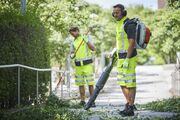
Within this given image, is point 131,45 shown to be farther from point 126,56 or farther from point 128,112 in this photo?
point 128,112

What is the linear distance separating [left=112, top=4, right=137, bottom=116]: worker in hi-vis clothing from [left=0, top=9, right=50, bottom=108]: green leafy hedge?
→ 1873 millimetres

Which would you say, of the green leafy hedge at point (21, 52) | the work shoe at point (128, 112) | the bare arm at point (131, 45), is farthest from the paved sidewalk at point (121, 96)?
the green leafy hedge at point (21, 52)

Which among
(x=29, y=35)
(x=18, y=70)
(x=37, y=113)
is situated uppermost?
(x=29, y=35)

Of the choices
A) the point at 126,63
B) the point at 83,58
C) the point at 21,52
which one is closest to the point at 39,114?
the point at 21,52

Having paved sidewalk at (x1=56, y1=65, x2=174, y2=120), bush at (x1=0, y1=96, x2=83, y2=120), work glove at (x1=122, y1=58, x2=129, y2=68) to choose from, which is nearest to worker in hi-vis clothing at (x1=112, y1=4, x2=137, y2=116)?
work glove at (x1=122, y1=58, x2=129, y2=68)

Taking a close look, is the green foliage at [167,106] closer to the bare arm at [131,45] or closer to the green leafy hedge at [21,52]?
the bare arm at [131,45]

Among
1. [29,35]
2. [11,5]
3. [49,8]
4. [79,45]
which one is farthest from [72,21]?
[29,35]

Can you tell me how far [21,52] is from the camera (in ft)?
27.6

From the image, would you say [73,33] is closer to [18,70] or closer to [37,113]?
[18,70]

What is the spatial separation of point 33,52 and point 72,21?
5.94 meters

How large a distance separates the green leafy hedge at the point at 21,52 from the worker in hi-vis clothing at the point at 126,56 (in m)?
1.87

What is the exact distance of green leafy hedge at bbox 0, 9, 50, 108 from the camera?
783 centimetres

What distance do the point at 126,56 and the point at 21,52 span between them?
2.06m

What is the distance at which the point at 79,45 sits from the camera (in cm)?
988
